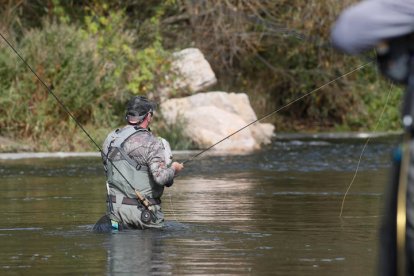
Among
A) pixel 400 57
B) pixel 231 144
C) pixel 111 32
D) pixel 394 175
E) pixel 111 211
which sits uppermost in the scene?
pixel 400 57

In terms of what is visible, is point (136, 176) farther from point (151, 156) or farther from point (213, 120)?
point (213, 120)

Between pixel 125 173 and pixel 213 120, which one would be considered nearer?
pixel 125 173

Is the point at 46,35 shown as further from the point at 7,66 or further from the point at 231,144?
the point at 231,144

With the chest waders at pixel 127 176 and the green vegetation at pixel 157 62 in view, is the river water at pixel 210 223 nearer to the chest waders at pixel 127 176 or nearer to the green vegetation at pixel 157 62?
the chest waders at pixel 127 176

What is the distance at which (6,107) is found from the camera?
24391mm

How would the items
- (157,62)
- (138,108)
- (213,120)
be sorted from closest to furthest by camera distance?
(138,108), (157,62), (213,120)

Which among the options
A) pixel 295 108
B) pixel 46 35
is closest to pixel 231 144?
pixel 46 35

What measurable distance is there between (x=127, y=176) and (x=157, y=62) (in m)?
16.5

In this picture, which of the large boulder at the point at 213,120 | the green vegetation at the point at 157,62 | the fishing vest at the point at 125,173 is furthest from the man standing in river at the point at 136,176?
the large boulder at the point at 213,120

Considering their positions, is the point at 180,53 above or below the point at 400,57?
below

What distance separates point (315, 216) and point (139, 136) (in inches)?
93.3

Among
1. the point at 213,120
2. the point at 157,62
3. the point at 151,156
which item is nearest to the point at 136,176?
the point at 151,156

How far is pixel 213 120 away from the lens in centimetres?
2719

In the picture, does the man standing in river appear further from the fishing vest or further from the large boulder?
the large boulder
